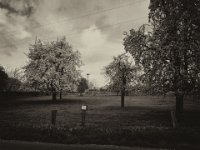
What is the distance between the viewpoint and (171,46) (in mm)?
22453

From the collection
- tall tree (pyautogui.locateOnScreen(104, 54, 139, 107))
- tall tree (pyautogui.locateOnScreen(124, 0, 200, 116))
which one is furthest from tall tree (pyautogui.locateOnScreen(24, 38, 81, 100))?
tall tree (pyautogui.locateOnScreen(124, 0, 200, 116))

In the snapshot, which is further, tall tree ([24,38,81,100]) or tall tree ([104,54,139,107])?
tall tree ([24,38,81,100])

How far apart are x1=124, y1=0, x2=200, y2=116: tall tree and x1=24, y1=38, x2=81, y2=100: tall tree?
29386 mm

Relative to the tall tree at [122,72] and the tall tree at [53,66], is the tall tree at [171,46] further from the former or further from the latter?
the tall tree at [53,66]

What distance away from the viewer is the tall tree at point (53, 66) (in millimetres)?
51594

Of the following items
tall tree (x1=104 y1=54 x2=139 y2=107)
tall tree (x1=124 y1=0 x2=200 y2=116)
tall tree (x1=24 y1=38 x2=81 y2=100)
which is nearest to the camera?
tall tree (x1=124 y1=0 x2=200 y2=116)

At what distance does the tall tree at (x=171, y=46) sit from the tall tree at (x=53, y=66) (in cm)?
2939

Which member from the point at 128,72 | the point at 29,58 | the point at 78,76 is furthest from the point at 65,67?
the point at 128,72

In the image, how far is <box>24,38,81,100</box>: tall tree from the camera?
51.6 meters

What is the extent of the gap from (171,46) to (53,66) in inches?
1350

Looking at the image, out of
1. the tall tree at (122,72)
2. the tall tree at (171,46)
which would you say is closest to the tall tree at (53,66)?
the tall tree at (122,72)

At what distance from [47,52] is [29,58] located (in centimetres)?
450

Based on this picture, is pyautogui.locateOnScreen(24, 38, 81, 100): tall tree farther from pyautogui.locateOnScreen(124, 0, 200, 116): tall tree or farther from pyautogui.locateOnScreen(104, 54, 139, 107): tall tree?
pyautogui.locateOnScreen(124, 0, 200, 116): tall tree

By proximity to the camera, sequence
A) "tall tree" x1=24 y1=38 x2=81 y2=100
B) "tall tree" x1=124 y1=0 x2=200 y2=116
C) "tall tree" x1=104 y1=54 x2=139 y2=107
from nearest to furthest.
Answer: "tall tree" x1=124 y1=0 x2=200 y2=116
"tall tree" x1=104 y1=54 x2=139 y2=107
"tall tree" x1=24 y1=38 x2=81 y2=100
